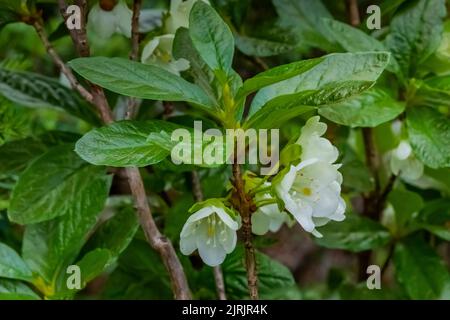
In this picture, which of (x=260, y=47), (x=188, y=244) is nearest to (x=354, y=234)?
(x=260, y=47)

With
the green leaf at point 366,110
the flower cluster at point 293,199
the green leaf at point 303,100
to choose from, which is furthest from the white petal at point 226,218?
the green leaf at point 366,110

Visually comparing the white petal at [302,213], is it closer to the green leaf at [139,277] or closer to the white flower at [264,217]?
the white flower at [264,217]

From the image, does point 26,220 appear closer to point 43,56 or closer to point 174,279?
point 174,279

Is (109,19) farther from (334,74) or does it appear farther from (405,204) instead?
(405,204)

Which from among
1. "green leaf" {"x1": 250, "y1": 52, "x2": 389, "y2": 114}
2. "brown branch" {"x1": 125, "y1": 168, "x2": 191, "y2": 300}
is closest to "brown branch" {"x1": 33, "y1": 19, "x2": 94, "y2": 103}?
"brown branch" {"x1": 125, "y1": 168, "x2": 191, "y2": 300}

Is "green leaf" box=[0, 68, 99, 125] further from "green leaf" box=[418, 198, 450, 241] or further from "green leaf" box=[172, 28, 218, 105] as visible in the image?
"green leaf" box=[418, 198, 450, 241]
